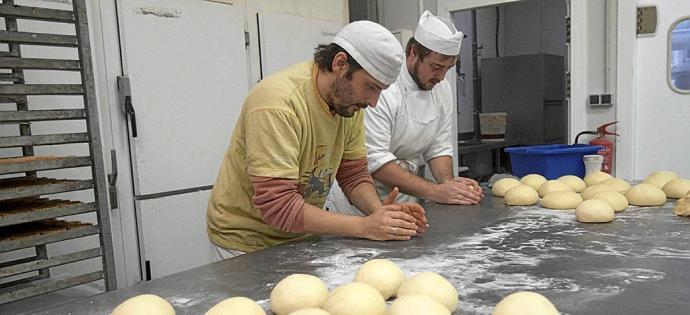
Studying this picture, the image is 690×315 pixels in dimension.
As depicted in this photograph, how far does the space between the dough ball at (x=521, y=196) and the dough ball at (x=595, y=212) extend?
304 millimetres

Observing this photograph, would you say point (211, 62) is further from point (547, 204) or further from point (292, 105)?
point (547, 204)

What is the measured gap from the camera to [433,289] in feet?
3.41

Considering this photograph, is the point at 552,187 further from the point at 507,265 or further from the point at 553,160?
→ the point at 507,265

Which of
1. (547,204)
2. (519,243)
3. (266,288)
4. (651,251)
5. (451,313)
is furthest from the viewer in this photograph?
(547,204)

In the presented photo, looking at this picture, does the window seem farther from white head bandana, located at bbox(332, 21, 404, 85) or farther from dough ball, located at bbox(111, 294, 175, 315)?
dough ball, located at bbox(111, 294, 175, 315)

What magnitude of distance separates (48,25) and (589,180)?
2519 millimetres

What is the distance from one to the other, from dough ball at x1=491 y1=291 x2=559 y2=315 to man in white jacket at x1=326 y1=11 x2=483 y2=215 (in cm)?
114

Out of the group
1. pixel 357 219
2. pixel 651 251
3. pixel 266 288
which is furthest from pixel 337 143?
pixel 651 251

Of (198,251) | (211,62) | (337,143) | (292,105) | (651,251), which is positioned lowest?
(198,251)

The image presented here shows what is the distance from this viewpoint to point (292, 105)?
142 cm

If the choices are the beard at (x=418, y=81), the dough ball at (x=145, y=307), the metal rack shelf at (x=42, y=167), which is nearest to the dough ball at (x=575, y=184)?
the beard at (x=418, y=81)

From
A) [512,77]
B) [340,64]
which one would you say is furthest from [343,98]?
[512,77]

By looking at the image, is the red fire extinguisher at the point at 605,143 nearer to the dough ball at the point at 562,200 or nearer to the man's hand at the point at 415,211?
the dough ball at the point at 562,200

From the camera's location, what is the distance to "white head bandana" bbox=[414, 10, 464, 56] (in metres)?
2.10
